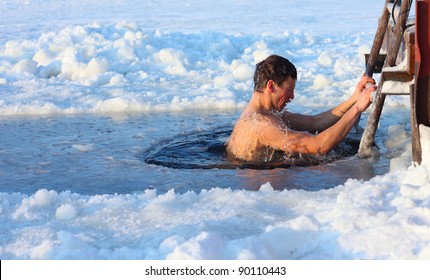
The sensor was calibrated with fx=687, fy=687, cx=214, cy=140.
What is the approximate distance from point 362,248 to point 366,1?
2199cm

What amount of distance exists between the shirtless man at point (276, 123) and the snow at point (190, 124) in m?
0.51

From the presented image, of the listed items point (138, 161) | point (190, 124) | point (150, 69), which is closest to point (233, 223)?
point (138, 161)

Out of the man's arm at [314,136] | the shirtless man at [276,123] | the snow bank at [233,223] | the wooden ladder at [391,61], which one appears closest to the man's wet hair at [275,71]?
the shirtless man at [276,123]

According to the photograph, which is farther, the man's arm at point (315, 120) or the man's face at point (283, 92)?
the man's arm at point (315, 120)

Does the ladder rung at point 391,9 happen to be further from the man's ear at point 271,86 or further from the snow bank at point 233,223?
the snow bank at point 233,223

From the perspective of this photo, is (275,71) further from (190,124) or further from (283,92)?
(190,124)

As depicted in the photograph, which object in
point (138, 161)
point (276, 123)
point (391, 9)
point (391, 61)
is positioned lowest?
point (138, 161)

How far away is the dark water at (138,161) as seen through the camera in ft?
16.0

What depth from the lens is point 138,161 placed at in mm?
5531

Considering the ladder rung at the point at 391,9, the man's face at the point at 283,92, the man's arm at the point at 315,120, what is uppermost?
the ladder rung at the point at 391,9

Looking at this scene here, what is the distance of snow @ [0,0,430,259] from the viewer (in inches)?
127

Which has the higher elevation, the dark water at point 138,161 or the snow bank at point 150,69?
the dark water at point 138,161

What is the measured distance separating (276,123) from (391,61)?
3.30ft

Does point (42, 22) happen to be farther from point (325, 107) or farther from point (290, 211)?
point (290, 211)
